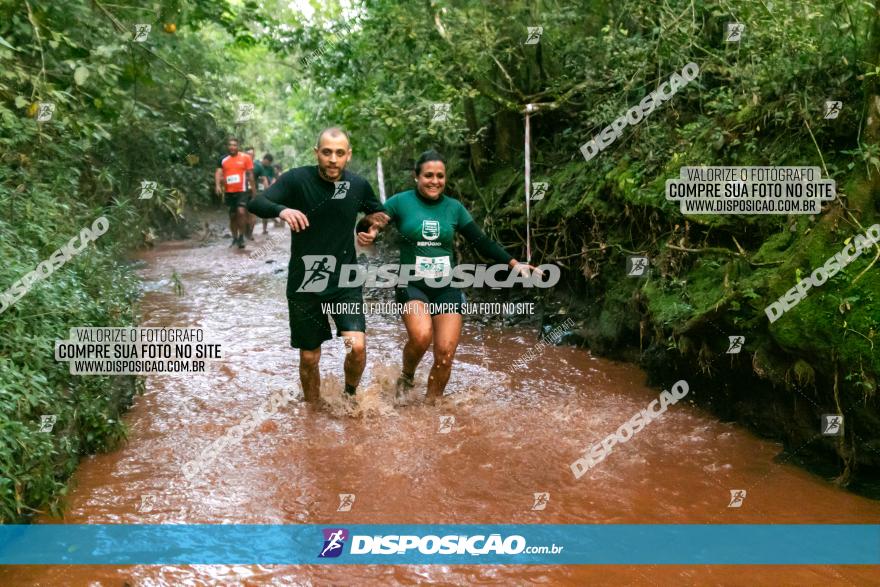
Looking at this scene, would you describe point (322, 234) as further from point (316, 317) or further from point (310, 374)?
point (310, 374)

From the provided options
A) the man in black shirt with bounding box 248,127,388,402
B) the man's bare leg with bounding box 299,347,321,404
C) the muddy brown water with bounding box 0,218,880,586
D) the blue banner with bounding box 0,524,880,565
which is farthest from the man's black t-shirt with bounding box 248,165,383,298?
the blue banner with bounding box 0,524,880,565

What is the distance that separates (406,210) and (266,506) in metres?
2.53

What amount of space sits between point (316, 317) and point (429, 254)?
1.03m

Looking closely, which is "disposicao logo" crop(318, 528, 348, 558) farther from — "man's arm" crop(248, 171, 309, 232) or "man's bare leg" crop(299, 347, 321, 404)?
"man's arm" crop(248, 171, 309, 232)

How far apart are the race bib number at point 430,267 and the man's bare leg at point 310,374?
1035 mm

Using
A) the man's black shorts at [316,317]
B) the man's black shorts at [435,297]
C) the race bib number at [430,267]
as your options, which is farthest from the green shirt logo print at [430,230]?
the man's black shorts at [316,317]

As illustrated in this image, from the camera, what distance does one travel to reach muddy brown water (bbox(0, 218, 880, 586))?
12.8 ft

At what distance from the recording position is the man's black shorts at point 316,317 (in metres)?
5.85

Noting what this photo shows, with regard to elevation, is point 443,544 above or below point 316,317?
below

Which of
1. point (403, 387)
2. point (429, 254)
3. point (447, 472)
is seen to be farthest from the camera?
point (403, 387)

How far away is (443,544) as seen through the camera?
420 centimetres

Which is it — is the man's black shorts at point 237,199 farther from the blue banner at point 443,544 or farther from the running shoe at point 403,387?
the blue banner at point 443,544

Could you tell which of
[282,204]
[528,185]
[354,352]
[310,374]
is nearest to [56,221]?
[282,204]

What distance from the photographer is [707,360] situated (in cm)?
612
